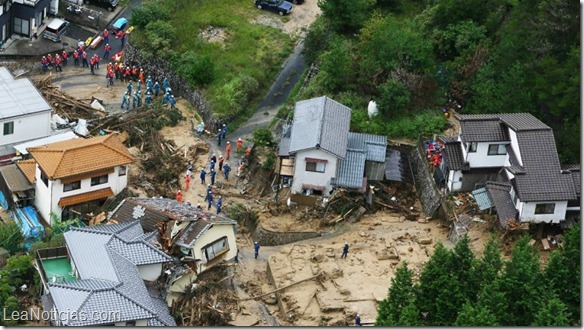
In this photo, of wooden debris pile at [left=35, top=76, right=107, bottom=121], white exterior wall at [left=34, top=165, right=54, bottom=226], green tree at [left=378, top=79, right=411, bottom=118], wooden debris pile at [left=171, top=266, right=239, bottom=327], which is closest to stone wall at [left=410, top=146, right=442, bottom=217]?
green tree at [left=378, top=79, right=411, bottom=118]

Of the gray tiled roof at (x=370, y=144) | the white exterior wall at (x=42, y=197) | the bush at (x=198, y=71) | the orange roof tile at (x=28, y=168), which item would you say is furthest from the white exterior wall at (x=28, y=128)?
the gray tiled roof at (x=370, y=144)

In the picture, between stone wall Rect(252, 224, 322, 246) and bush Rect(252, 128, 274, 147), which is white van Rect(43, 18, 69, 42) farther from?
stone wall Rect(252, 224, 322, 246)

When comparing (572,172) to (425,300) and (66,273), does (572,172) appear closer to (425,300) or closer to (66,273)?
(425,300)

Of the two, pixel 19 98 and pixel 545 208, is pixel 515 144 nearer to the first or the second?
pixel 545 208

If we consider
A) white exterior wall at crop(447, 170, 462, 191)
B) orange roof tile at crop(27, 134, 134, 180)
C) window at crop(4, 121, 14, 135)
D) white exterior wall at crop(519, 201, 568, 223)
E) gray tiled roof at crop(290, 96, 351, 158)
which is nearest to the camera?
white exterior wall at crop(519, 201, 568, 223)

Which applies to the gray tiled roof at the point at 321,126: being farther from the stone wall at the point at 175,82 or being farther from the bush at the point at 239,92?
the stone wall at the point at 175,82
